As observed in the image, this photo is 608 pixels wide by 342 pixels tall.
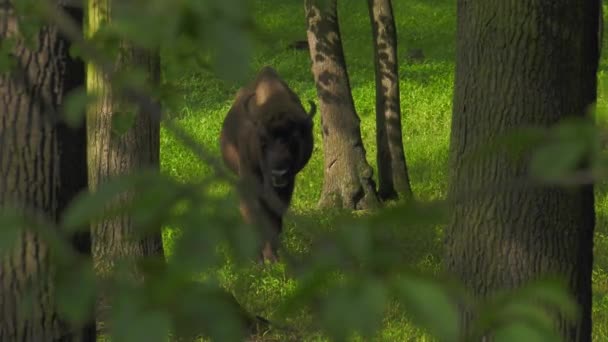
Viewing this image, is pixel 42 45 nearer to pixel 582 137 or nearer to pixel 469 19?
pixel 469 19

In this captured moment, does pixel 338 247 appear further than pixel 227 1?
Yes

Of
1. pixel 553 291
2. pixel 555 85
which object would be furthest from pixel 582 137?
pixel 555 85

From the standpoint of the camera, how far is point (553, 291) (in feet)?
6.48

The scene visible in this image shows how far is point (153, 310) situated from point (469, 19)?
5125mm

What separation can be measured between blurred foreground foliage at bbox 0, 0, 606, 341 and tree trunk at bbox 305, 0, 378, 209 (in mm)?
12821

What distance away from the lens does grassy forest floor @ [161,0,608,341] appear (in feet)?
32.6

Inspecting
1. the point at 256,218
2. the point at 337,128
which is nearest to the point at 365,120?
the point at 337,128

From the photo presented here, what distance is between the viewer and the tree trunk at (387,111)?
1548cm

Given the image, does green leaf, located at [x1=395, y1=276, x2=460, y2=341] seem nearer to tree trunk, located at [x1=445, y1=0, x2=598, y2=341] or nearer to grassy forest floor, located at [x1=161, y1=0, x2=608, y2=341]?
grassy forest floor, located at [x1=161, y1=0, x2=608, y2=341]

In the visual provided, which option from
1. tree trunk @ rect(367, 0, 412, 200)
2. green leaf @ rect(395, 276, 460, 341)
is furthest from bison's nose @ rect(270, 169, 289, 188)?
green leaf @ rect(395, 276, 460, 341)

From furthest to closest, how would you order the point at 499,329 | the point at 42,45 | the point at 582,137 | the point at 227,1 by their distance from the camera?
the point at 42,45 < the point at 582,137 < the point at 499,329 < the point at 227,1

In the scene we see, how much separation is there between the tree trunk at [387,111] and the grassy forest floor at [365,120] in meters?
0.47

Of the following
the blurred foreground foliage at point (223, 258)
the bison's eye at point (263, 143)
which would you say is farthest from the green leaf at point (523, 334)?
the bison's eye at point (263, 143)

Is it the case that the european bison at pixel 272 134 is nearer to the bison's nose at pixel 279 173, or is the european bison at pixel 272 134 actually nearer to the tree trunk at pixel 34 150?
the bison's nose at pixel 279 173
